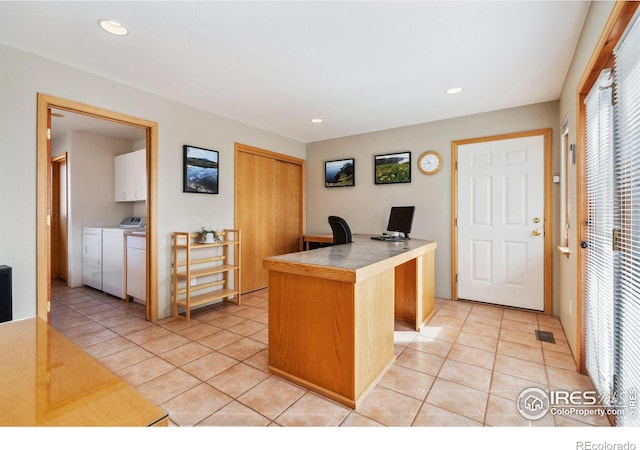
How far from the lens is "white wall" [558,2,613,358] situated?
1.75 metres

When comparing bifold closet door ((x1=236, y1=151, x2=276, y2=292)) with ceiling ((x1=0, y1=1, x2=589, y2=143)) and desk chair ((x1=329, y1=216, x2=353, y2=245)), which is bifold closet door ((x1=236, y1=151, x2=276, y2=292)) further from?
desk chair ((x1=329, y1=216, x2=353, y2=245))

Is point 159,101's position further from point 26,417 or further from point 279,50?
point 26,417

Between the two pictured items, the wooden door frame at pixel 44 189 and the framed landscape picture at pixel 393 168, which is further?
the framed landscape picture at pixel 393 168

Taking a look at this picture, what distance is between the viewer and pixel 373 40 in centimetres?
219

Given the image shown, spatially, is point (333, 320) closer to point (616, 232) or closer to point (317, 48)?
point (616, 232)

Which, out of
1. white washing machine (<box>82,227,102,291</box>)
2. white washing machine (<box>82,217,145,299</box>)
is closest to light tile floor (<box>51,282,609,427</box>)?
white washing machine (<box>82,217,145,299</box>)

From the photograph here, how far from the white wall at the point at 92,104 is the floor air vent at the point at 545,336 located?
3.63 metres

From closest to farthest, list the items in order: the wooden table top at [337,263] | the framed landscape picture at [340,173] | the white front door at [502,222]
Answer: the wooden table top at [337,263]
the white front door at [502,222]
the framed landscape picture at [340,173]

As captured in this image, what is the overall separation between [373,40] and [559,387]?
2.72 m

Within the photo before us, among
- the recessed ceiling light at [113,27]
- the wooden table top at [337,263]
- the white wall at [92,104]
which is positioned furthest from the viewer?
the white wall at [92,104]

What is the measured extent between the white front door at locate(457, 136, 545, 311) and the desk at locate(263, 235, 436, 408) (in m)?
2.03

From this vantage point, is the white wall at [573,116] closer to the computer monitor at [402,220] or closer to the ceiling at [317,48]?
the ceiling at [317,48]

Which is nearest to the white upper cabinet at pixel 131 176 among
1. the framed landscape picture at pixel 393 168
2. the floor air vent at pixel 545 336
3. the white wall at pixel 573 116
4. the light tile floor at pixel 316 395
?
the light tile floor at pixel 316 395

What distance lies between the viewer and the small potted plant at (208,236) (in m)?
3.51
